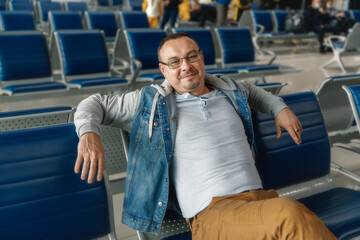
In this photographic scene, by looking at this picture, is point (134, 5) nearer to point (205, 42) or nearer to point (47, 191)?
point (205, 42)

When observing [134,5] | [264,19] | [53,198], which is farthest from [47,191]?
[134,5]

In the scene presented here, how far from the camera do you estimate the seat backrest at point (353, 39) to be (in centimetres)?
587

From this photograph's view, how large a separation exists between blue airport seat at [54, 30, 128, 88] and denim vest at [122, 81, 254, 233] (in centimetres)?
209

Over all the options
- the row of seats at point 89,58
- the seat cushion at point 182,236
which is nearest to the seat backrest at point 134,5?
the row of seats at point 89,58

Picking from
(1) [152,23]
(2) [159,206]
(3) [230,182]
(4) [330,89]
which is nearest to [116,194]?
A: (2) [159,206]

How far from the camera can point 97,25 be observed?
16.9 feet

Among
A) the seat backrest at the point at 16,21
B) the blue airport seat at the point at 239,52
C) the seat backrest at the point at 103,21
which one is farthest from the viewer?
the seat backrest at the point at 103,21

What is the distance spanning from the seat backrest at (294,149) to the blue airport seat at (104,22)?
4017mm

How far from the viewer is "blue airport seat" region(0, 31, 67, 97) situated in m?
3.19

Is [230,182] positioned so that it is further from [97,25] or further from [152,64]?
[97,25]

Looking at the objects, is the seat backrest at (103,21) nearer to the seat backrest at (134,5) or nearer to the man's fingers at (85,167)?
the seat backrest at (134,5)

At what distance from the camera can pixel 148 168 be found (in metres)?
1.35

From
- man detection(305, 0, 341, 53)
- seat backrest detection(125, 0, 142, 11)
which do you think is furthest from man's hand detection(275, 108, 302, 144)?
seat backrest detection(125, 0, 142, 11)

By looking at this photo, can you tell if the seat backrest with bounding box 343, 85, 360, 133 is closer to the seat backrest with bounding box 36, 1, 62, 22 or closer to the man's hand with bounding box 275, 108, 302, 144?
the man's hand with bounding box 275, 108, 302, 144
